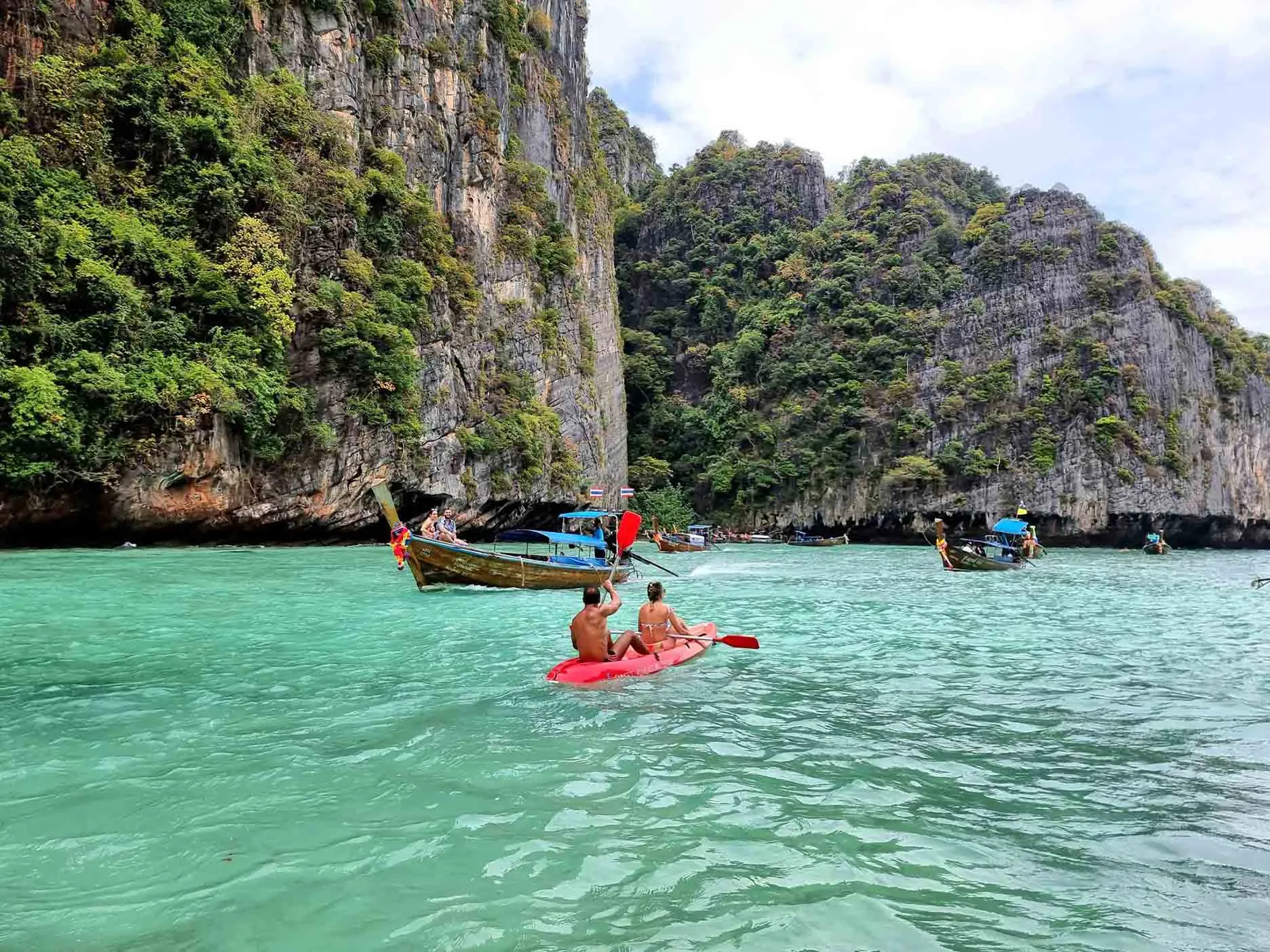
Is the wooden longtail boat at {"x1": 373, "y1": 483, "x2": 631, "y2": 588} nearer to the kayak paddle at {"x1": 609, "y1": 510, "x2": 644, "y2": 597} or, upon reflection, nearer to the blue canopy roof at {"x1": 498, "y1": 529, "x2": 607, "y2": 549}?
the blue canopy roof at {"x1": 498, "y1": 529, "x2": 607, "y2": 549}

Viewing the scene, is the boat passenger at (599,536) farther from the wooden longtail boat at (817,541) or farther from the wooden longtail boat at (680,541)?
the wooden longtail boat at (817,541)

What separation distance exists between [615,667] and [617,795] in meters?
2.68

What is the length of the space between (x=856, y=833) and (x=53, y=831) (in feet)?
12.3

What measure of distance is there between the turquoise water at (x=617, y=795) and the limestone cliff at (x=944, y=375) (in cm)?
3506

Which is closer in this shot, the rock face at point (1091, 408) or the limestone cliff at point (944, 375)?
the rock face at point (1091, 408)

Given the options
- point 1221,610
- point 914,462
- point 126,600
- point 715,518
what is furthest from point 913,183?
point 126,600

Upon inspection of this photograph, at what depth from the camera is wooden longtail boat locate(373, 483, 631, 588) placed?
13.3 metres

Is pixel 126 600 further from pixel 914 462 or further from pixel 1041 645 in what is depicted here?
pixel 914 462

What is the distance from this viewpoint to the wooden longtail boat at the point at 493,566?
43.6ft

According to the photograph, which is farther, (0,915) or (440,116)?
(440,116)

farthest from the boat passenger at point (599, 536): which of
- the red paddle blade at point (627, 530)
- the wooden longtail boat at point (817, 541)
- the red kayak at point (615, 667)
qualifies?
the wooden longtail boat at point (817, 541)

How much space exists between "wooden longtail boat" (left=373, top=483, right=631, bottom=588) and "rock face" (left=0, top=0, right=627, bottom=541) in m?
8.15

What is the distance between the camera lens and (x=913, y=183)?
5412 cm

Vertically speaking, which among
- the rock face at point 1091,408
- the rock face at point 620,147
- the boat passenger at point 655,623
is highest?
the rock face at point 620,147
